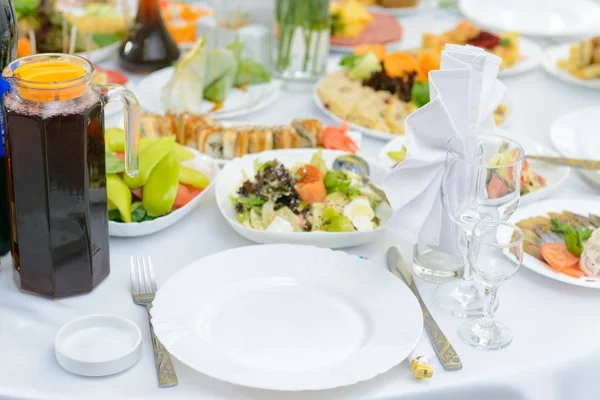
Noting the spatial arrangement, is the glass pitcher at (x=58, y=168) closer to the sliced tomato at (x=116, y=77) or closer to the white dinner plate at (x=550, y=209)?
the white dinner plate at (x=550, y=209)

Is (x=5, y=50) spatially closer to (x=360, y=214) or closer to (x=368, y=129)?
(x=360, y=214)

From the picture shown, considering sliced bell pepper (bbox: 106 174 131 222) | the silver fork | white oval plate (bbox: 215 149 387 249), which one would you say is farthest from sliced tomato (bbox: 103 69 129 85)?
the silver fork

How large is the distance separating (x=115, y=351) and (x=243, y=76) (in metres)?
1.10

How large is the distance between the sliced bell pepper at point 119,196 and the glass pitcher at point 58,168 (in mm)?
107

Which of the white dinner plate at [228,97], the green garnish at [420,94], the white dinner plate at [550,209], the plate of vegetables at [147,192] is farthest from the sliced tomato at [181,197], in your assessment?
the green garnish at [420,94]

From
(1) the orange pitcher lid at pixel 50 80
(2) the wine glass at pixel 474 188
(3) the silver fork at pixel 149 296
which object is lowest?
(3) the silver fork at pixel 149 296

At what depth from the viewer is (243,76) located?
2.01 m

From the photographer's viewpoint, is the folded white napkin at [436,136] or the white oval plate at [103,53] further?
the white oval plate at [103,53]

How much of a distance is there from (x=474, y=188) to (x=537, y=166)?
484 millimetres

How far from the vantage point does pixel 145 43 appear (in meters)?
2.06

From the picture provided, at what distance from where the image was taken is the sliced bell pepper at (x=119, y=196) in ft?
4.26

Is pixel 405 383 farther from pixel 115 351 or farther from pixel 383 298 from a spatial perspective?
pixel 115 351

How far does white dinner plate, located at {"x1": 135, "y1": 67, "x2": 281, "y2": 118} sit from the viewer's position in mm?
1847

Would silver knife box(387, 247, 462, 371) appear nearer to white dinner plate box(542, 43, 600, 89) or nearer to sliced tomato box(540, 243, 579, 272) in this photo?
sliced tomato box(540, 243, 579, 272)
